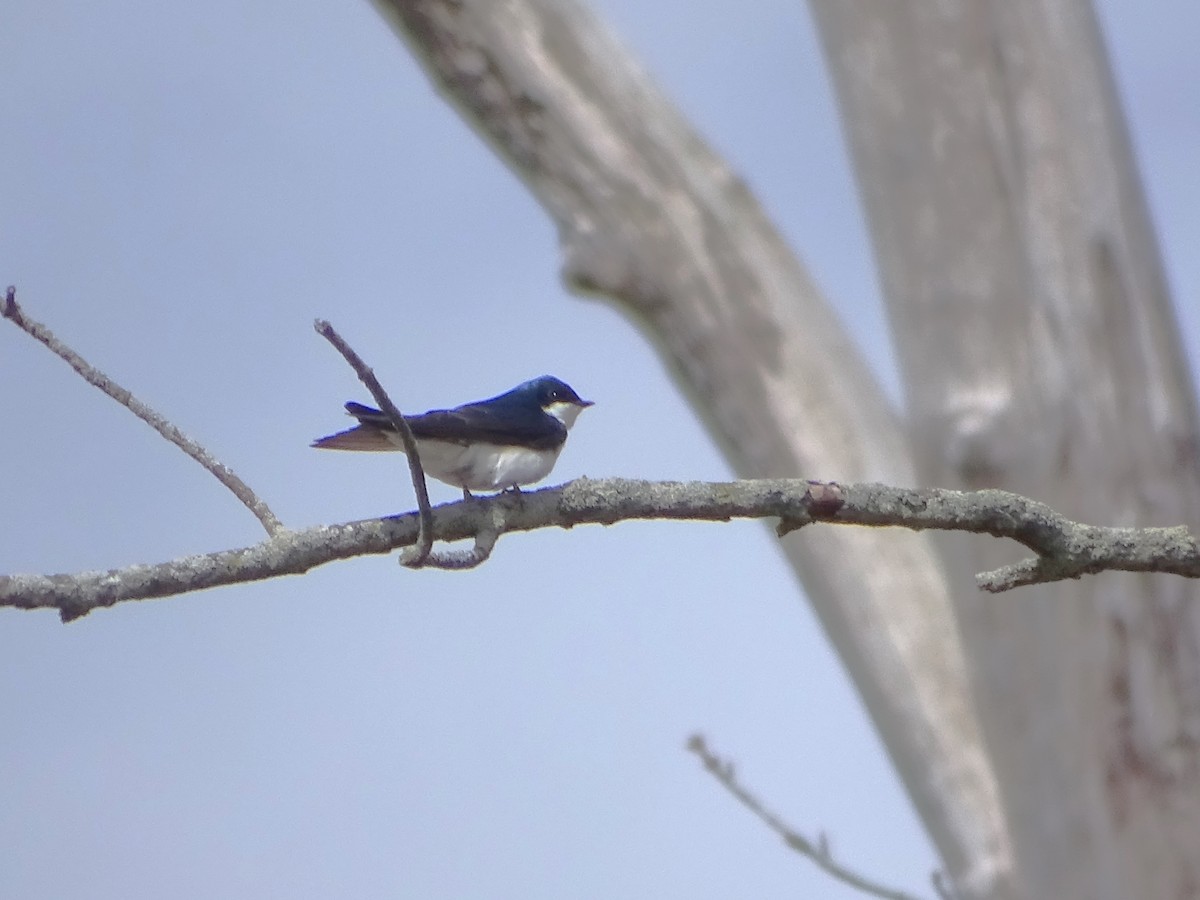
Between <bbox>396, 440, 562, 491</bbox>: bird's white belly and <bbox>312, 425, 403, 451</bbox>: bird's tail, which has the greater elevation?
<bbox>396, 440, 562, 491</bbox>: bird's white belly

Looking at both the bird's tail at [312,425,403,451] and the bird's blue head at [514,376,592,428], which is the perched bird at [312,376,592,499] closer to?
the bird's tail at [312,425,403,451]

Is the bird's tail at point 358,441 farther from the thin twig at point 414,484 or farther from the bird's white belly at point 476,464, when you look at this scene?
the thin twig at point 414,484

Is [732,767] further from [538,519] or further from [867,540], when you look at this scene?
[538,519]

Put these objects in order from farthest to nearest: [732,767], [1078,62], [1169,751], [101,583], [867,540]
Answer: [867,540] < [732,767] < [1078,62] < [1169,751] < [101,583]

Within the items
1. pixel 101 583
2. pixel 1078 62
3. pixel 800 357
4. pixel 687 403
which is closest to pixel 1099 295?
pixel 1078 62

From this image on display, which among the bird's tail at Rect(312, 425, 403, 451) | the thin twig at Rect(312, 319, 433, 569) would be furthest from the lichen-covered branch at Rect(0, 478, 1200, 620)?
the bird's tail at Rect(312, 425, 403, 451)
